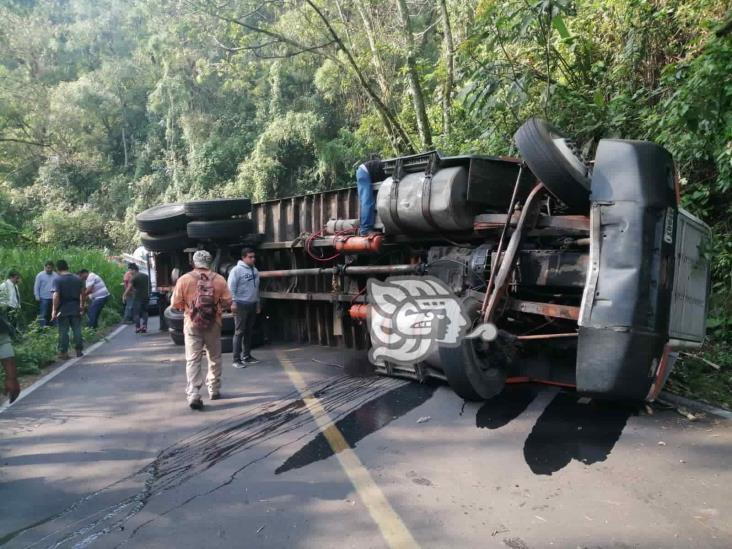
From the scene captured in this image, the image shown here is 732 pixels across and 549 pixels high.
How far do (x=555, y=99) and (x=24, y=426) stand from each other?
8982 millimetres

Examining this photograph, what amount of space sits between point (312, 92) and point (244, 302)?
19.4 m

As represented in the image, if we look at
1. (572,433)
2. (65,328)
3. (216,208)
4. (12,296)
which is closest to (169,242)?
(216,208)

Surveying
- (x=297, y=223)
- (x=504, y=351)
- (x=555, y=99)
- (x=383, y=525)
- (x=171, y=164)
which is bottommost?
(x=383, y=525)

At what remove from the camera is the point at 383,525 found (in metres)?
3.64

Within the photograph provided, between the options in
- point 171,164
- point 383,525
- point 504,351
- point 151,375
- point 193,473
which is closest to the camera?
point 383,525

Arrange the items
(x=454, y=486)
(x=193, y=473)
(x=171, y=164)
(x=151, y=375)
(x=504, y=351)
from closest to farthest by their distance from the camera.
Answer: (x=454, y=486) → (x=193, y=473) → (x=504, y=351) → (x=151, y=375) → (x=171, y=164)

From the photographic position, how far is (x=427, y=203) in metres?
6.50

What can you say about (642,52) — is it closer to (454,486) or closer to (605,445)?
(605,445)

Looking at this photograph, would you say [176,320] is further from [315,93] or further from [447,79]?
[315,93]

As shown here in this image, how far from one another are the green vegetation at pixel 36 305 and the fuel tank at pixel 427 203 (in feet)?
18.2

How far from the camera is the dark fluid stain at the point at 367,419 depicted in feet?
16.0

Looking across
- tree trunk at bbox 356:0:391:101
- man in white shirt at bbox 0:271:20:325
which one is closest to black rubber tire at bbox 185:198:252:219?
man in white shirt at bbox 0:271:20:325

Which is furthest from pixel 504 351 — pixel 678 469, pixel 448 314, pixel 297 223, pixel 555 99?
pixel 555 99

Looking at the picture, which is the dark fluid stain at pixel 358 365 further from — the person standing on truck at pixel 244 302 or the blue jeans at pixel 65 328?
the blue jeans at pixel 65 328
